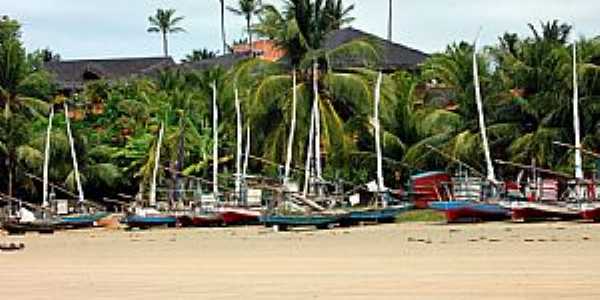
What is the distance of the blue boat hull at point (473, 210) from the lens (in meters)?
39.3

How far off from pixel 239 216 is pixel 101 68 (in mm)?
50018

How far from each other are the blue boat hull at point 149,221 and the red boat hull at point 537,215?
16.8 m

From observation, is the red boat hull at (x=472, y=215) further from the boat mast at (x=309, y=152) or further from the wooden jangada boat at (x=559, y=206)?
the boat mast at (x=309, y=152)

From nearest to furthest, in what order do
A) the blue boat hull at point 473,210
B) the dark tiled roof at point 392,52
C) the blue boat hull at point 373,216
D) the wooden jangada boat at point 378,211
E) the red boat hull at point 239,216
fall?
the blue boat hull at point 473,210
the blue boat hull at point 373,216
the wooden jangada boat at point 378,211
the red boat hull at point 239,216
the dark tiled roof at point 392,52

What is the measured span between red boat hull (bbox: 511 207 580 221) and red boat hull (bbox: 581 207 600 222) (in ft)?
3.51

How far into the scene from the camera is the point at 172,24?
107000 mm

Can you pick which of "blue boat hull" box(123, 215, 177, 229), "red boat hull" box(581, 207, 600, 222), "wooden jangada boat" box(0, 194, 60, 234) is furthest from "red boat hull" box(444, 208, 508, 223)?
"wooden jangada boat" box(0, 194, 60, 234)

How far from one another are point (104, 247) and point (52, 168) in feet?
91.0

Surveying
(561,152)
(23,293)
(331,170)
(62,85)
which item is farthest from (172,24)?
(23,293)

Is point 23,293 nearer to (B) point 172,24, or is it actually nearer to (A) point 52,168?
(A) point 52,168

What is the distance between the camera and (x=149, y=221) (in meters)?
48.6

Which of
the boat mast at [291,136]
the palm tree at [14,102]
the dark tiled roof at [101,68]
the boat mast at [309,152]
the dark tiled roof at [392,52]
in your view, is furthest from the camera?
the dark tiled roof at [101,68]

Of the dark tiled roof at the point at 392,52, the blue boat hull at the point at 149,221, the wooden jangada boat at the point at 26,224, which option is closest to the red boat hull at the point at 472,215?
the blue boat hull at the point at 149,221

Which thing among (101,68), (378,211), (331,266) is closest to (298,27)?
(378,211)
